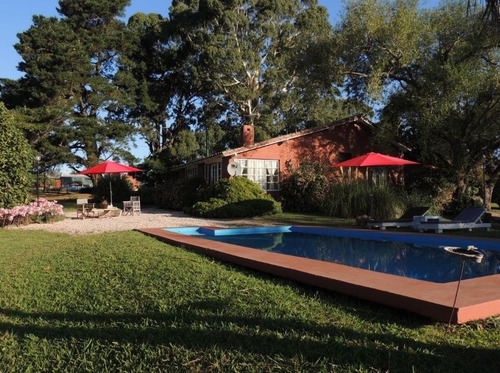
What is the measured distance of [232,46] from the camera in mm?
33312

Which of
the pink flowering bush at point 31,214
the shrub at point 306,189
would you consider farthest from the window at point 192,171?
the pink flowering bush at point 31,214

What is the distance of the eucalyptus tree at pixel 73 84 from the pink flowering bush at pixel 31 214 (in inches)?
667

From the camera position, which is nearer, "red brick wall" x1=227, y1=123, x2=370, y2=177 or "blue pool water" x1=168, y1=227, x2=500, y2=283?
"blue pool water" x1=168, y1=227, x2=500, y2=283

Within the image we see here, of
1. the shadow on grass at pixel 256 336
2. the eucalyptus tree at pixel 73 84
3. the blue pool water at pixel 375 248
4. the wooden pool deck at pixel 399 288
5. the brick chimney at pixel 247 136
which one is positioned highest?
the eucalyptus tree at pixel 73 84

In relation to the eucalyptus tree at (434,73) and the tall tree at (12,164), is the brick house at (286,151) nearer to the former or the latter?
the eucalyptus tree at (434,73)

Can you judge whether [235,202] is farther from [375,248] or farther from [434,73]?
[434,73]

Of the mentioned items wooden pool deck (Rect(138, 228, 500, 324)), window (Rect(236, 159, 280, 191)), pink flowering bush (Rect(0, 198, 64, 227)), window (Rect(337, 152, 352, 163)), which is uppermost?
window (Rect(337, 152, 352, 163))

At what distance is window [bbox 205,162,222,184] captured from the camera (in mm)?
22984

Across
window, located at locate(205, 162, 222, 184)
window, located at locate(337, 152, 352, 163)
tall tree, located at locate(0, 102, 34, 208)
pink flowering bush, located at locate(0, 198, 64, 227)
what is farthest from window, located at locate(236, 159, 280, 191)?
tall tree, located at locate(0, 102, 34, 208)

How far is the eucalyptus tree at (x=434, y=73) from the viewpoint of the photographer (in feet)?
54.3

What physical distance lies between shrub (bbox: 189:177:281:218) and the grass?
11.3 meters

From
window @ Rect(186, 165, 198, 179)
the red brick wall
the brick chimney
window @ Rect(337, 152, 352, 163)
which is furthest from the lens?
window @ Rect(186, 165, 198, 179)

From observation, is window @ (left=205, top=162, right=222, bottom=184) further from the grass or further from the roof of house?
the grass

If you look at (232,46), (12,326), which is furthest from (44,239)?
(232,46)
